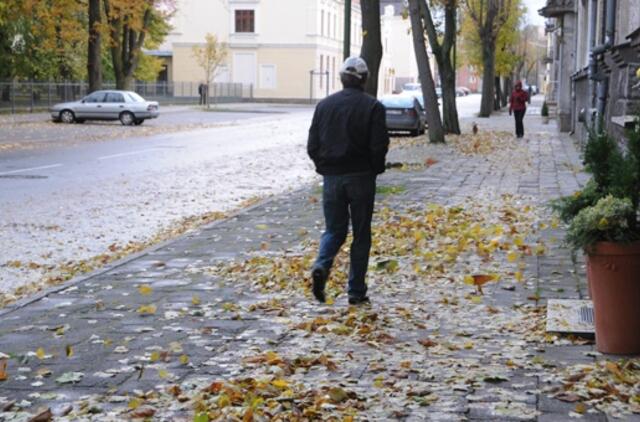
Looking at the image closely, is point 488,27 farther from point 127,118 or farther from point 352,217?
point 352,217

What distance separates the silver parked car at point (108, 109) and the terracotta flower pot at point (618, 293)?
128 ft

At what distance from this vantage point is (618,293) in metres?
6.33

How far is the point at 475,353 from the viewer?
658cm

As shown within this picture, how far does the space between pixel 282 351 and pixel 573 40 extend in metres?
32.9

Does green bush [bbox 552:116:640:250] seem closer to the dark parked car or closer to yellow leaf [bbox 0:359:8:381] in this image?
yellow leaf [bbox 0:359:8:381]

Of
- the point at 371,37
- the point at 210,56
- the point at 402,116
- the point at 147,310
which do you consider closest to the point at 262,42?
the point at 210,56

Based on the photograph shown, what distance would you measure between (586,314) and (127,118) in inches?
1518

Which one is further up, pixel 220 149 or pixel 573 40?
pixel 573 40

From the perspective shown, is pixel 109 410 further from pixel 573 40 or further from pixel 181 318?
pixel 573 40

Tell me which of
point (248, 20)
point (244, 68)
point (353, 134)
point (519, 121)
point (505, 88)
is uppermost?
point (248, 20)

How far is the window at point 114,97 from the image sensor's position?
44500mm

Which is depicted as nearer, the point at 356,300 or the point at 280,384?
the point at 280,384

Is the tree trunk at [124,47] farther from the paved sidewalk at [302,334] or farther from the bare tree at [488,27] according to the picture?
the paved sidewalk at [302,334]

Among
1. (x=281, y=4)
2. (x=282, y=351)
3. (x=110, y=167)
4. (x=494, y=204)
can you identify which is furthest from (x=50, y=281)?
(x=281, y=4)
